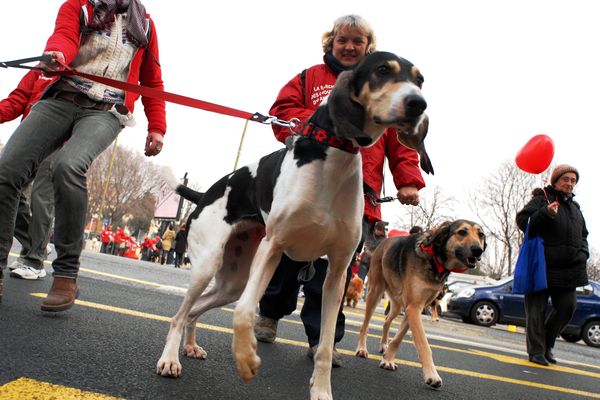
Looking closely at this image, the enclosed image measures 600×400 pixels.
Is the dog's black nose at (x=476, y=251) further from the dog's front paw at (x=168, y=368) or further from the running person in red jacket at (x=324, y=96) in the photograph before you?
the dog's front paw at (x=168, y=368)

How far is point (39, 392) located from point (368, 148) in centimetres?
253

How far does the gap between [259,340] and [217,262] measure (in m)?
1.58

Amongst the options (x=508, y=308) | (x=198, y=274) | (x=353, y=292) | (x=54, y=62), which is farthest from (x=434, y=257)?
(x=508, y=308)

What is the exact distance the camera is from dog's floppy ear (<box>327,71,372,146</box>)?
234cm

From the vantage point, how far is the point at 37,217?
5438 mm

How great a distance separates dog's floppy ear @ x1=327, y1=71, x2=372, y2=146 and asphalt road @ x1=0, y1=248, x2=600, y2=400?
1.38m

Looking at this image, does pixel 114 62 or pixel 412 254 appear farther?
pixel 412 254

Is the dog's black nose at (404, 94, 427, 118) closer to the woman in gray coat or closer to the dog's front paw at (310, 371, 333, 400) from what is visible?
the dog's front paw at (310, 371, 333, 400)

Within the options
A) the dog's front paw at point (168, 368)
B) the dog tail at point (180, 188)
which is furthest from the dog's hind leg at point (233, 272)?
the dog's front paw at point (168, 368)

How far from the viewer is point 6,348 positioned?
253 cm

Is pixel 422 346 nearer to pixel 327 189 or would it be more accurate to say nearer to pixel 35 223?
pixel 327 189

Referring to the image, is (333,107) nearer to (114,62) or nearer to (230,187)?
(230,187)

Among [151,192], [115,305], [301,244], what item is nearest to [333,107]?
[301,244]

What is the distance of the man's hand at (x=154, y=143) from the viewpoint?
156 inches
